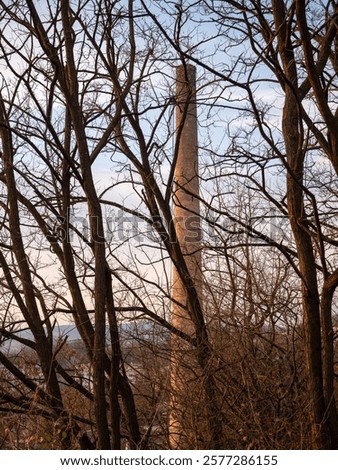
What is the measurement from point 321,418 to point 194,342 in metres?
1.51

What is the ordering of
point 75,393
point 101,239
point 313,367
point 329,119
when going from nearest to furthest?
point 329,119 < point 313,367 < point 101,239 < point 75,393

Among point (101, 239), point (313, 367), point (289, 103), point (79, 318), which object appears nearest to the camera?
point (313, 367)

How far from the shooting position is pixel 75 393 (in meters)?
6.71

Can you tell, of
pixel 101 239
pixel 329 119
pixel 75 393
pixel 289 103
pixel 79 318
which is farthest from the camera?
pixel 75 393

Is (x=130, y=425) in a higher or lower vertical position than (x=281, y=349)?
lower

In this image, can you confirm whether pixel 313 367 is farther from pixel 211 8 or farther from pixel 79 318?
pixel 211 8

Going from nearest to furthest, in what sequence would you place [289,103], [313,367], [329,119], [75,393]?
[329,119] < [313,367] < [289,103] < [75,393]

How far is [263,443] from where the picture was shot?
4637 millimetres

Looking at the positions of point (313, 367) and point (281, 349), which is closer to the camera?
point (313, 367)

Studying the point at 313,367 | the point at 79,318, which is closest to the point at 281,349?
the point at 313,367
